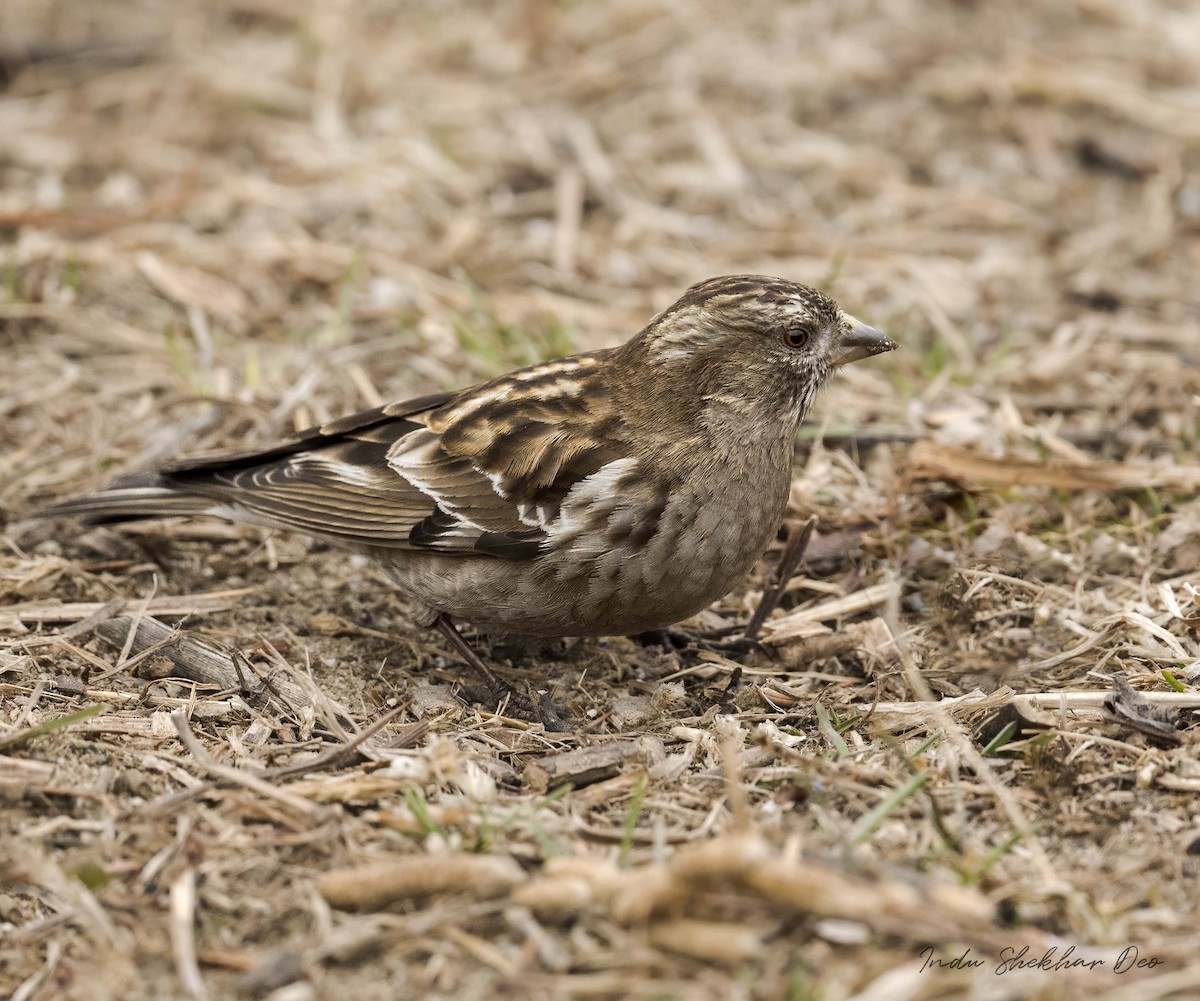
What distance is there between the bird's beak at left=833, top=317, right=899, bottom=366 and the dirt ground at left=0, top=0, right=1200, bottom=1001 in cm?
82

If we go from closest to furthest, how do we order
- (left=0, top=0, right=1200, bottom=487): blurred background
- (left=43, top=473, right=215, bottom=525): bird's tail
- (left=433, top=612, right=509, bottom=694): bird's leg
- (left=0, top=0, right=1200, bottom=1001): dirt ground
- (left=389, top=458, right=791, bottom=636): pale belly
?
(left=0, top=0, right=1200, bottom=1001): dirt ground < (left=389, top=458, right=791, bottom=636): pale belly < (left=433, top=612, right=509, bottom=694): bird's leg < (left=43, top=473, right=215, bottom=525): bird's tail < (left=0, top=0, right=1200, bottom=487): blurred background

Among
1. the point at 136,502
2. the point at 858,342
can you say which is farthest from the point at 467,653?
the point at 858,342

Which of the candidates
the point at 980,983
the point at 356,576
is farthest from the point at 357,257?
the point at 980,983

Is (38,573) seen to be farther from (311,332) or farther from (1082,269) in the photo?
(1082,269)

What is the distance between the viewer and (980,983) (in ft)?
10.9

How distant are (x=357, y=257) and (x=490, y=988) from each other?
485cm

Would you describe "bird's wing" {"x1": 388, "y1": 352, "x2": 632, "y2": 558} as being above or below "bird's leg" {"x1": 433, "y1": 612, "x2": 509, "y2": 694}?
above

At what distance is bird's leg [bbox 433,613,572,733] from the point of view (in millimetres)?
5027

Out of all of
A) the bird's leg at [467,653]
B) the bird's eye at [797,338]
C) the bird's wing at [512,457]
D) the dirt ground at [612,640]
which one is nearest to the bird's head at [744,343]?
the bird's eye at [797,338]

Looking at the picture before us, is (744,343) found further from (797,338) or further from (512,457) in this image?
(512,457)

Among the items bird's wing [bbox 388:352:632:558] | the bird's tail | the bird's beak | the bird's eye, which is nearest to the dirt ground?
the bird's tail

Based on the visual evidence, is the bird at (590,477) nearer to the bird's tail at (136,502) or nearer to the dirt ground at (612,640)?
the bird's tail at (136,502)

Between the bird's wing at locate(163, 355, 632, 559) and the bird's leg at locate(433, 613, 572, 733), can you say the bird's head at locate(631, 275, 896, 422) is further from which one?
the bird's leg at locate(433, 613, 572, 733)

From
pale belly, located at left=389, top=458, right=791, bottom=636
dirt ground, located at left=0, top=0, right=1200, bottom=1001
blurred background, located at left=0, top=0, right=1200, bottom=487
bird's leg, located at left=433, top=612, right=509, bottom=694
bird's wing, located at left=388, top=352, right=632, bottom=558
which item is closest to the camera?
dirt ground, located at left=0, top=0, right=1200, bottom=1001
